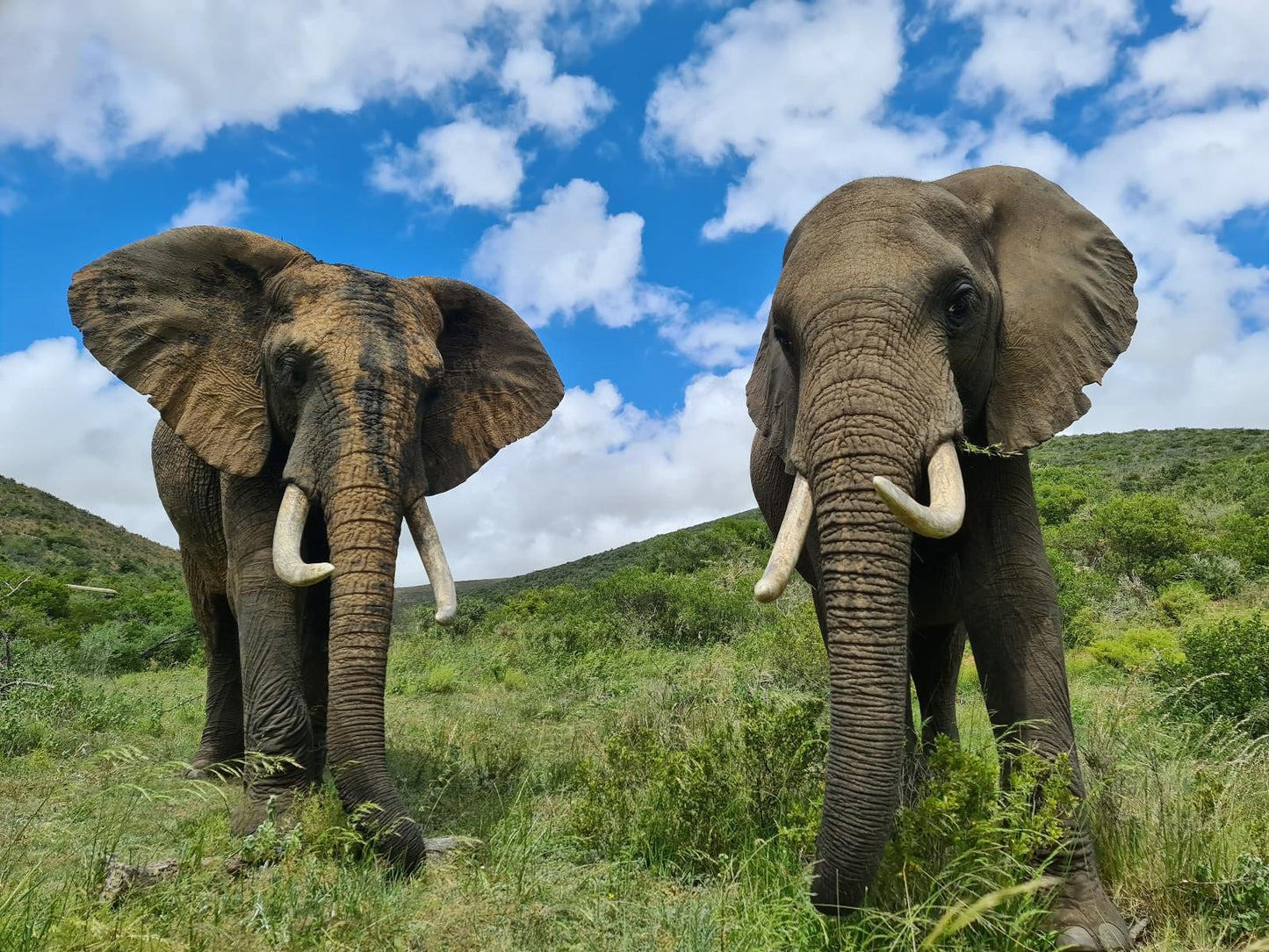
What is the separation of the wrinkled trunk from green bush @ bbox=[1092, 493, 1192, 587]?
1731cm

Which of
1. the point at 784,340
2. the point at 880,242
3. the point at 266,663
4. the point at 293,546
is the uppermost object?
the point at 880,242

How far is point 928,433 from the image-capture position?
4035mm

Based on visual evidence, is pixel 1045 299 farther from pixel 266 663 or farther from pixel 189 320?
pixel 189 320

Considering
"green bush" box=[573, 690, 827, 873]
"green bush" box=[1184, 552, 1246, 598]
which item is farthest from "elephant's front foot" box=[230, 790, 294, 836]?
"green bush" box=[1184, 552, 1246, 598]

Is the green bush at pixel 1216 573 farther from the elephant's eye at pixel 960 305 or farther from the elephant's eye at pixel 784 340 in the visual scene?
the elephant's eye at pixel 784 340

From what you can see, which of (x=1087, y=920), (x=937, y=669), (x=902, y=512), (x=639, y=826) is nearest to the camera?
(x=902, y=512)

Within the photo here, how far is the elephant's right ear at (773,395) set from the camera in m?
4.91

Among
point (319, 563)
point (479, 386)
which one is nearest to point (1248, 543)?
point (479, 386)

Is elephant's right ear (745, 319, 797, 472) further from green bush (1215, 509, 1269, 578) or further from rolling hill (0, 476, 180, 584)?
rolling hill (0, 476, 180, 584)

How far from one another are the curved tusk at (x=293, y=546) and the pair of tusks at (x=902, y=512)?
96.6 inches

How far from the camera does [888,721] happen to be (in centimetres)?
356

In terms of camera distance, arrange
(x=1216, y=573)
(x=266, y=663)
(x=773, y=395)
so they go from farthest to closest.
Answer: (x=1216, y=573) → (x=266, y=663) → (x=773, y=395)

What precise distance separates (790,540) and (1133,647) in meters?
10.5

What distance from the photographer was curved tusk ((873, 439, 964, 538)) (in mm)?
3553
